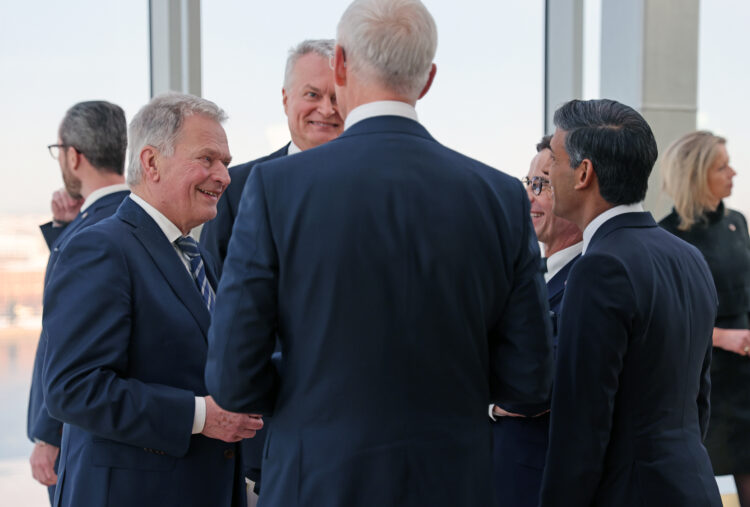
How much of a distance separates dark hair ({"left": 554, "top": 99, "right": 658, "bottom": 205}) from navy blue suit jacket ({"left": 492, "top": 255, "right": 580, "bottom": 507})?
0.38 metres

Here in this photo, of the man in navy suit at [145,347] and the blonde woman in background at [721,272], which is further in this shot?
the blonde woman in background at [721,272]

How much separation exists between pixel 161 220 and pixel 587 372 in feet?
3.40

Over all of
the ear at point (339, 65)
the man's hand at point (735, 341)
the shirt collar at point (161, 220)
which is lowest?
the man's hand at point (735, 341)

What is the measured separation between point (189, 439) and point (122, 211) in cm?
55

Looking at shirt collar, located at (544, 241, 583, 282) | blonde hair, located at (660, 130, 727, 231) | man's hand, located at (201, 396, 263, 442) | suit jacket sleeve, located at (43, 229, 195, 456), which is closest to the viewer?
suit jacket sleeve, located at (43, 229, 195, 456)

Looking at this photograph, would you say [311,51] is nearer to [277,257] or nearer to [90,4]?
[277,257]

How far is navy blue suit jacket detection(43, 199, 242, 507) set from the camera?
1.66m

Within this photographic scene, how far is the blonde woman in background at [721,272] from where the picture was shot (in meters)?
3.51

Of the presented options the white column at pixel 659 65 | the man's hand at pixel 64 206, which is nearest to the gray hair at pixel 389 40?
the man's hand at pixel 64 206

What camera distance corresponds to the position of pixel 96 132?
286 centimetres

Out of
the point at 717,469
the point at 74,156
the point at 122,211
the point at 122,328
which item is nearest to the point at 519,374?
the point at 122,328

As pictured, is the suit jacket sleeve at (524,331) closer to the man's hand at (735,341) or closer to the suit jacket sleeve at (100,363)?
the suit jacket sleeve at (100,363)

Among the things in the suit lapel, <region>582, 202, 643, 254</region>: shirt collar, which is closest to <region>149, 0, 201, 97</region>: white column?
the suit lapel

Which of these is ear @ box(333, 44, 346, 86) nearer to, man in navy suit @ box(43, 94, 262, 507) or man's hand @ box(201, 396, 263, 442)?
man in navy suit @ box(43, 94, 262, 507)
